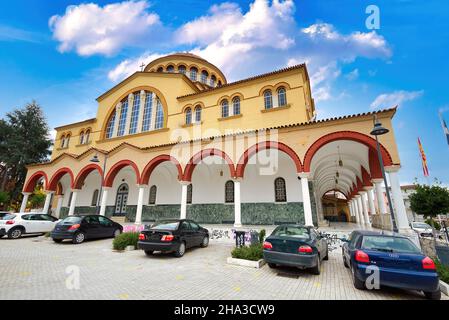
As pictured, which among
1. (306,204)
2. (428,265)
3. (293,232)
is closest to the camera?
(428,265)

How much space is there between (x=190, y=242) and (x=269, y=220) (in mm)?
7705

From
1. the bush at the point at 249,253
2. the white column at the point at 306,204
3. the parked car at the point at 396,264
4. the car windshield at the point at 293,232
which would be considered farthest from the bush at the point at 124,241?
the parked car at the point at 396,264

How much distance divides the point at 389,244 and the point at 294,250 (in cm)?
230

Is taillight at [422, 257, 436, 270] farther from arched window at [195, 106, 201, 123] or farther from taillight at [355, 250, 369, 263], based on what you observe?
arched window at [195, 106, 201, 123]

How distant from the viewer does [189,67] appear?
27141mm

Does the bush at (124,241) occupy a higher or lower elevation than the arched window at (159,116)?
lower

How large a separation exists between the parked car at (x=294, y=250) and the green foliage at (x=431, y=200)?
16245mm

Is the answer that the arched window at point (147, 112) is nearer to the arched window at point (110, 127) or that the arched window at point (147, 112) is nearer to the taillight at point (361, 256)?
the arched window at point (110, 127)

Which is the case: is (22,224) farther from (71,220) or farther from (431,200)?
(431,200)

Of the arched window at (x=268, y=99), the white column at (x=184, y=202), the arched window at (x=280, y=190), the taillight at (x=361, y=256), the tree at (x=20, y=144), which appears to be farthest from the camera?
the tree at (x=20, y=144)

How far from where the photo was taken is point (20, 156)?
26594 mm

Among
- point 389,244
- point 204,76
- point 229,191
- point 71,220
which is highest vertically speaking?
point 204,76

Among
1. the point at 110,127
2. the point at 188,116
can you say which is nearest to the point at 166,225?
the point at 188,116

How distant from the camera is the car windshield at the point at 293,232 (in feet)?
22.3
